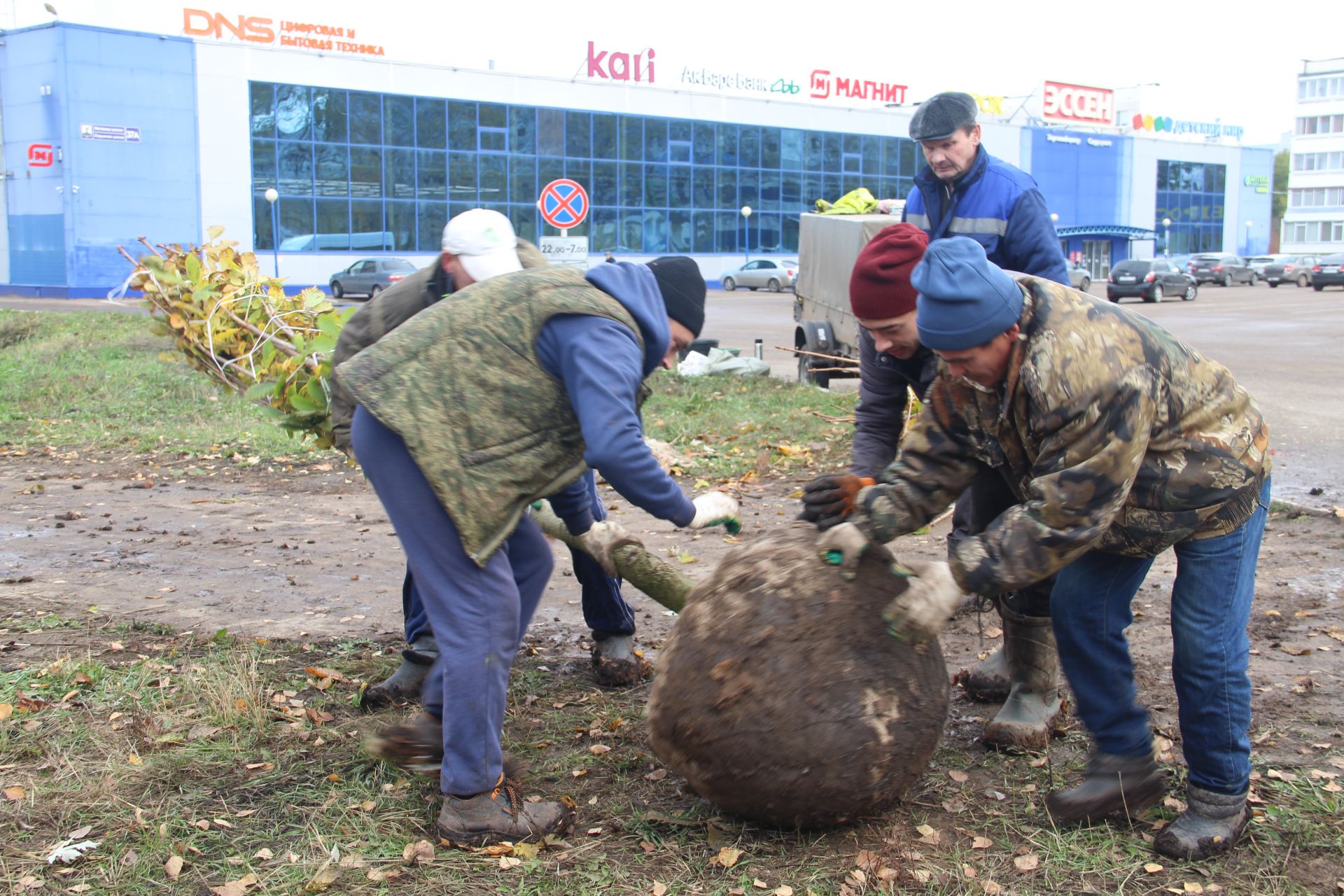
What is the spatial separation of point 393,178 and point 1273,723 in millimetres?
41767

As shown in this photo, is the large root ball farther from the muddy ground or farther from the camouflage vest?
the muddy ground

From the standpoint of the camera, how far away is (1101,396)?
2.66 metres

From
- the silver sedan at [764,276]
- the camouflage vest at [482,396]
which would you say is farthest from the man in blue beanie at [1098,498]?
the silver sedan at [764,276]

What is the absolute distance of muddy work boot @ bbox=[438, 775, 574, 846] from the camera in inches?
126

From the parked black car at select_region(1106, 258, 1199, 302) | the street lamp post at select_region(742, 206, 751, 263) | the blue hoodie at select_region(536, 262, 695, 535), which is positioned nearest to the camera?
the blue hoodie at select_region(536, 262, 695, 535)

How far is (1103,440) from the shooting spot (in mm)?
2674

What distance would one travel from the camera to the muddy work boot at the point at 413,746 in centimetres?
342

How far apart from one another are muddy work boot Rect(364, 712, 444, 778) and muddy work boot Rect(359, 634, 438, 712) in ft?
2.30

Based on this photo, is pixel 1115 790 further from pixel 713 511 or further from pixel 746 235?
pixel 746 235

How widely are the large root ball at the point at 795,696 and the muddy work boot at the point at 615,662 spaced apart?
3.83ft

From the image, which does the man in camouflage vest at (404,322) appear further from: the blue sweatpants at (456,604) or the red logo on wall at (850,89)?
the red logo on wall at (850,89)

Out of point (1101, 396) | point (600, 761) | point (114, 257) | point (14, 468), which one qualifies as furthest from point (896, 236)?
point (114, 257)

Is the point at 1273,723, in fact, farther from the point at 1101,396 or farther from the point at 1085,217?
the point at 1085,217

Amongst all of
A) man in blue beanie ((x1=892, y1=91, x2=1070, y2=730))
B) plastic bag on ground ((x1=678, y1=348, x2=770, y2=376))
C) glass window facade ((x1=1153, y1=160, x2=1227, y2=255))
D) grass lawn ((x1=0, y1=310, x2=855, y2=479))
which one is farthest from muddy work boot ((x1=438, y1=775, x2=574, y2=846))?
glass window facade ((x1=1153, y1=160, x2=1227, y2=255))
